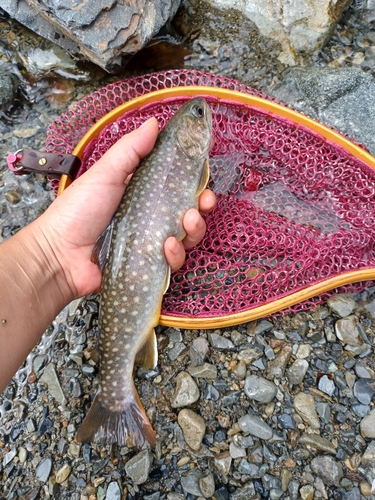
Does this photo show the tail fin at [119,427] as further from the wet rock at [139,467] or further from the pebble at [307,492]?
the pebble at [307,492]

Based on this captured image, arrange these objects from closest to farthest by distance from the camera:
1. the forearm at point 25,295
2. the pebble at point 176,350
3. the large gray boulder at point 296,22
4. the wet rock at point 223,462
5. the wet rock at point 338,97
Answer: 1. the forearm at point 25,295
2. the wet rock at point 223,462
3. the pebble at point 176,350
4. the wet rock at point 338,97
5. the large gray boulder at point 296,22

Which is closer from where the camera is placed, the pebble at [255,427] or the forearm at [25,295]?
the forearm at [25,295]

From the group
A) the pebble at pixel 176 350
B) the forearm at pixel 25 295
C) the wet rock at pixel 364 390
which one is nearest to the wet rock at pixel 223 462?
the pebble at pixel 176 350

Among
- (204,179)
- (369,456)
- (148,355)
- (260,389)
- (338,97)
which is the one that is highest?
(204,179)

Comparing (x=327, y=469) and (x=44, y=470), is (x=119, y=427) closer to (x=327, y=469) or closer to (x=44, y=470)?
(x=44, y=470)

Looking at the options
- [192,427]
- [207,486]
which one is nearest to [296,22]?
[192,427]

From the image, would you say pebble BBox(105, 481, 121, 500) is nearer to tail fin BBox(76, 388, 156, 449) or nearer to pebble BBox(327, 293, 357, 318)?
tail fin BBox(76, 388, 156, 449)
